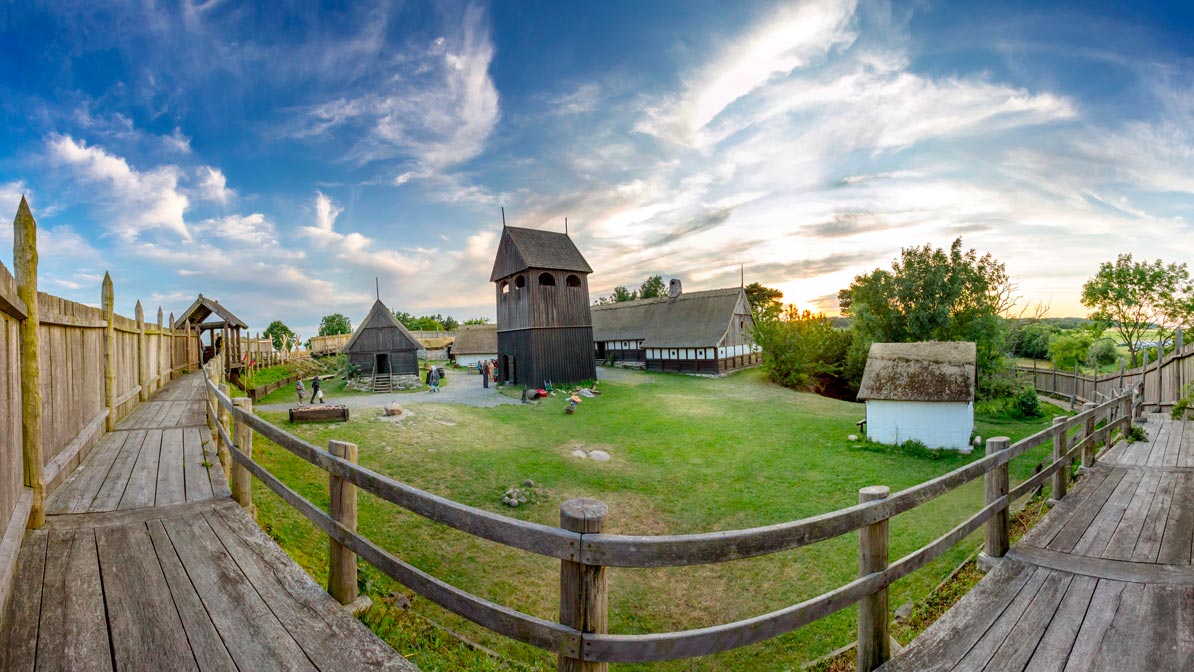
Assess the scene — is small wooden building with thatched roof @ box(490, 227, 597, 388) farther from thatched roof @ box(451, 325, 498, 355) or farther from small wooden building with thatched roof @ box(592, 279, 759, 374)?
thatched roof @ box(451, 325, 498, 355)

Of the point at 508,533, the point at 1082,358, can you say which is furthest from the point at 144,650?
the point at 1082,358

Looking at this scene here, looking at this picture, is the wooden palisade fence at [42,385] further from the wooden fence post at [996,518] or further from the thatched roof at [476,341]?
the thatched roof at [476,341]

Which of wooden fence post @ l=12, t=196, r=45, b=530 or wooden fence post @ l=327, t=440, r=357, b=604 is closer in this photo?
wooden fence post @ l=327, t=440, r=357, b=604

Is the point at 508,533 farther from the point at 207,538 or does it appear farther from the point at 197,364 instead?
the point at 197,364

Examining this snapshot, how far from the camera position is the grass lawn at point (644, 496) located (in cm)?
647

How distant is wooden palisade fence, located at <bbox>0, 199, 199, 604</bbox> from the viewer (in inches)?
149

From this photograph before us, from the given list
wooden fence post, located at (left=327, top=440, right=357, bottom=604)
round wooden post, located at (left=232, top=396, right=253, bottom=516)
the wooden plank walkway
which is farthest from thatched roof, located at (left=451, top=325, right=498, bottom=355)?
wooden fence post, located at (left=327, top=440, right=357, bottom=604)

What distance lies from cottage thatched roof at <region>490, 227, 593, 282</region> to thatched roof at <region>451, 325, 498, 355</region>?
15782mm

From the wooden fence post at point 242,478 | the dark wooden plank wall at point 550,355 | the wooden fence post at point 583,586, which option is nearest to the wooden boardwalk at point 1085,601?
the wooden fence post at point 583,586

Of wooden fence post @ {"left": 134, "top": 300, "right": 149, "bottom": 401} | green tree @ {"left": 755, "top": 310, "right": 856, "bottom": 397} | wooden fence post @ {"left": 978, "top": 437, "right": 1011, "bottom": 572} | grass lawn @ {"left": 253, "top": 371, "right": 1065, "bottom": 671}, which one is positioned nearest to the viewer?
wooden fence post @ {"left": 978, "top": 437, "right": 1011, "bottom": 572}

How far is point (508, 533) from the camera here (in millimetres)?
2219

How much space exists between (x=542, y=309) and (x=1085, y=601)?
22.7m

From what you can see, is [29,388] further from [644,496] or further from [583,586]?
[644,496]

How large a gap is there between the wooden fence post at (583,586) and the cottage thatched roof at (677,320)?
31.2 m
